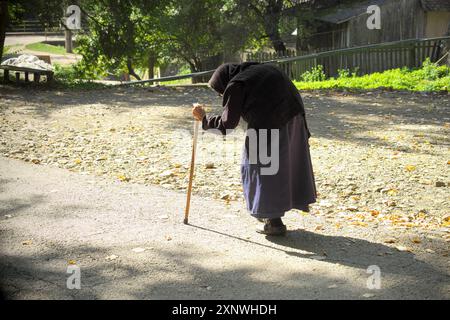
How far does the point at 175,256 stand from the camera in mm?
4844

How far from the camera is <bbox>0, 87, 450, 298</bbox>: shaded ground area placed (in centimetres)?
436

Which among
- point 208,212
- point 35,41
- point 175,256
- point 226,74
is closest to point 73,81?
point 208,212

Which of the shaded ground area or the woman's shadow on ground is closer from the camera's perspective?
the shaded ground area

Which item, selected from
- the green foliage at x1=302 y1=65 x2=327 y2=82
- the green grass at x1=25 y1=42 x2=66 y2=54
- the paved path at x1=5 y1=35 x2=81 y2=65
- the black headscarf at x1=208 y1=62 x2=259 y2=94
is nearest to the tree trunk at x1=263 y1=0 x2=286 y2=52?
the green foliage at x1=302 y1=65 x2=327 y2=82

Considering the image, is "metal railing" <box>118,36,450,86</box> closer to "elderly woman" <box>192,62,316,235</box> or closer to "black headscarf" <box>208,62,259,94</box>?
"black headscarf" <box>208,62,259,94</box>

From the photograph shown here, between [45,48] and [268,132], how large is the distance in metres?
31.9

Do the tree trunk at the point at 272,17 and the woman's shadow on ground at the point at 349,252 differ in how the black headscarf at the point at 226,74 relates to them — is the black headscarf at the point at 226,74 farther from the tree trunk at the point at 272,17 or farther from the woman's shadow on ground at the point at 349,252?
the tree trunk at the point at 272,17

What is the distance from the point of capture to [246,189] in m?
5.24

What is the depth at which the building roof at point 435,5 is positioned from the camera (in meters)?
22.2

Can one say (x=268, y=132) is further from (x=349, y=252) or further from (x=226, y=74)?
(x=349, y=252)

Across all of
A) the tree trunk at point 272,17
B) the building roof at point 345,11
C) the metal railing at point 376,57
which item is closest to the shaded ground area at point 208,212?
the metal railing at point 376,57

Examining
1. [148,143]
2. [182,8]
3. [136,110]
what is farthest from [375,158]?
[182,8]
